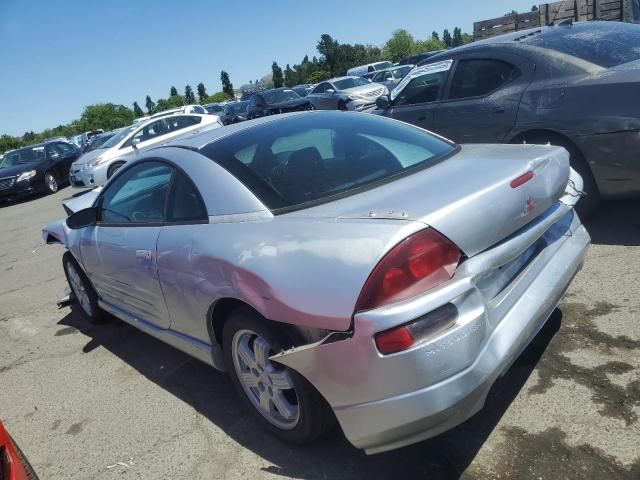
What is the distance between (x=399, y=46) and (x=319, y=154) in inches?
3170

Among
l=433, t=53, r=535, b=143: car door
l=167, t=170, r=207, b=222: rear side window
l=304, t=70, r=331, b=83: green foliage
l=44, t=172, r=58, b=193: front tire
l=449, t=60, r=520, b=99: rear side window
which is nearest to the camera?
l=167, t=170, r=207, b=222: rear side window

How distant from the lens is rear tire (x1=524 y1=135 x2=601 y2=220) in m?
4.24

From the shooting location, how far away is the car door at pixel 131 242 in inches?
127

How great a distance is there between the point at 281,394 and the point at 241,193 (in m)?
0.97

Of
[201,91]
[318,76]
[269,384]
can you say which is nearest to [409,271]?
[269,384]

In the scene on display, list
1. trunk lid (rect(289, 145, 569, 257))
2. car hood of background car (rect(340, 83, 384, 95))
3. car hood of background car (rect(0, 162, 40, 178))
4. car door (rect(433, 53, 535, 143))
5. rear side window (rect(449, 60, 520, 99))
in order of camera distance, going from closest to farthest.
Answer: trunk lid (rect(289, 145, 569, 257)), car door (rect(433, 53, 535, 143)), rear side window (rect(449, 60, 520, 99)), car hood of background car (rect(0, 162, 40, 178)), car hood of background car (rect(340, 83, 384, 95))

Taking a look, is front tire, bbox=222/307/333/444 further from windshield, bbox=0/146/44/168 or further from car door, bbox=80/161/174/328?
windshield, bbox=0/146/44/168

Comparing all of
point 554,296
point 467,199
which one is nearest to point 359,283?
point 467,199

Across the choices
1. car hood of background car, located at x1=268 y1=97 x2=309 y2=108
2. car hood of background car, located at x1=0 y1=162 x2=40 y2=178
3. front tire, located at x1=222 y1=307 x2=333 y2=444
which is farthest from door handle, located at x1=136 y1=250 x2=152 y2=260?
car hood of background car, located at x1=268 y1=97 x2=309 y2=108

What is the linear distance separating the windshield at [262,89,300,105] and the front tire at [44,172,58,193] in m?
8.85

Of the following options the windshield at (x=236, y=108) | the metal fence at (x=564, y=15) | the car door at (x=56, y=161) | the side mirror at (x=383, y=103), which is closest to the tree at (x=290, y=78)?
the windshield at (x=236, y=108)

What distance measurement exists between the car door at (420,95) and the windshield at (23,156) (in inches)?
577

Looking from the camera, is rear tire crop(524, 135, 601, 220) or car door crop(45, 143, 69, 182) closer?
rear tire crop(524, 135, 601, 220)

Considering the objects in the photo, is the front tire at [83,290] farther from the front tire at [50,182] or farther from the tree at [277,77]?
the tree at [277,77]
